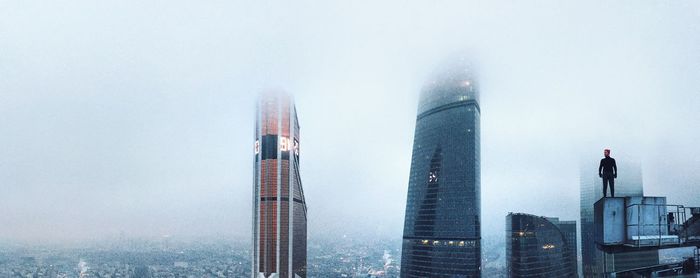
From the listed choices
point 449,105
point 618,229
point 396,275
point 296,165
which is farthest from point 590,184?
point 618,229

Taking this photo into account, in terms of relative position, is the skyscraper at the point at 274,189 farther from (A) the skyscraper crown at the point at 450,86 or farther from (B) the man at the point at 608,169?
(B) the man at the point at 608,169

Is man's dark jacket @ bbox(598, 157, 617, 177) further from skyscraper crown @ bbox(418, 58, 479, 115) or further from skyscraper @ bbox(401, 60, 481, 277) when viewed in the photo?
skyscraper crown @ bbox(418, 58, 479, 115)

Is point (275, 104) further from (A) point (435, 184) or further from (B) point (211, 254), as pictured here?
(B) point (211, 254)

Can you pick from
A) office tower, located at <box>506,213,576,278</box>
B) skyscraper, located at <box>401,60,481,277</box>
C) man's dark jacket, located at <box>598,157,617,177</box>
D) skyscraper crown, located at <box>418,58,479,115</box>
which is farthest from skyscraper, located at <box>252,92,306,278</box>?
man's dark jacket, located at <box>598,157,617,177</box>

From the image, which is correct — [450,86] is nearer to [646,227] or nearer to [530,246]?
[530,246]

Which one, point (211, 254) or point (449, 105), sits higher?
point (449, 105)

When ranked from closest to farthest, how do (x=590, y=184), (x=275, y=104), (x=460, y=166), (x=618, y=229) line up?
(x=618, y=229) → (x=460, y=166) → (x=275, y=104) → (x=590, y=184)

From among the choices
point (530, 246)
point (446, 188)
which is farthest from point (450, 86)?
point (530, 246)
